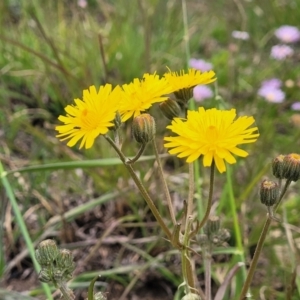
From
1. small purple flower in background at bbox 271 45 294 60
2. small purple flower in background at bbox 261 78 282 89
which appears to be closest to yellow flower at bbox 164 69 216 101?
small purple flower in background at bbox 261 78 282 89

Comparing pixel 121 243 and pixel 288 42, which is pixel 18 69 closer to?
pixel 121 243

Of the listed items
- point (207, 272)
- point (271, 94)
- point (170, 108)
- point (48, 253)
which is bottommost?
point (271, 94)

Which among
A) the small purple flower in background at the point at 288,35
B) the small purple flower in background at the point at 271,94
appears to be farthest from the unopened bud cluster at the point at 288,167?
the small purple flower in background at the point at 288,35

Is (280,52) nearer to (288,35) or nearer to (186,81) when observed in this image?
(288,35)

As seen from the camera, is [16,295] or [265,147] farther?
[265,147]

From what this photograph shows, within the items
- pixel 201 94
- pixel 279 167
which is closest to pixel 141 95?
pixel 279 167

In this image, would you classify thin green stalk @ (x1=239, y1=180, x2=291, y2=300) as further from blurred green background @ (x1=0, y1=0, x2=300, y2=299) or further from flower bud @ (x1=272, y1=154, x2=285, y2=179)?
blurred green background @ (x1=0, y1=0, x2=300, y2=299)

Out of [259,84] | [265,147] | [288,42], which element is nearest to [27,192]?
[265,147]
